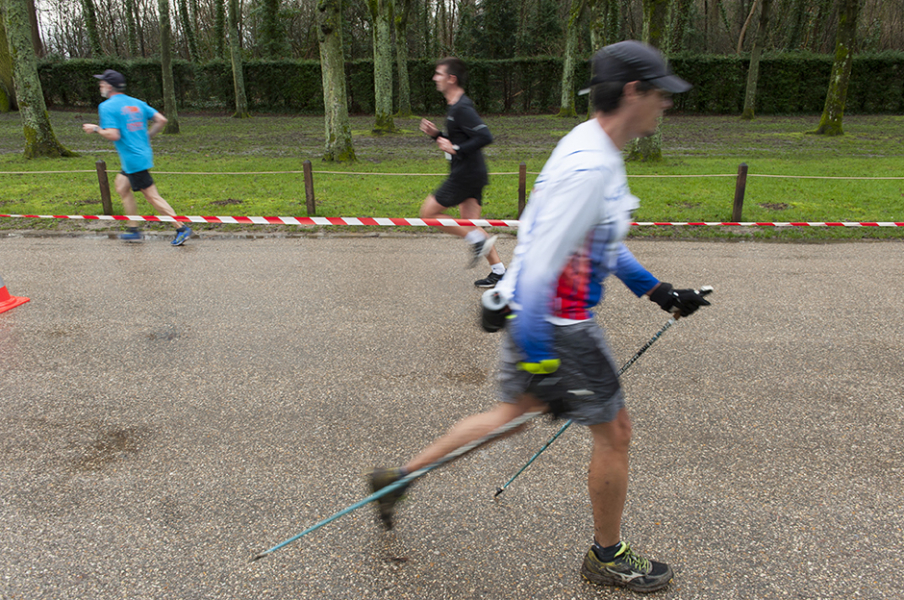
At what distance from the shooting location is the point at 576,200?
2027 millimetres

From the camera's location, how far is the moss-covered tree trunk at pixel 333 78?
13.9 m

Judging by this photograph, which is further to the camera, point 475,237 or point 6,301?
point 475,237

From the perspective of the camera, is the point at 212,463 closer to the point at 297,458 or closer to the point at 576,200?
the point at 297,458

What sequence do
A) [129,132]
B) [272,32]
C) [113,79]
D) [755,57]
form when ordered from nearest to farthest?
[113,79] → [129,132] → [755,57] → [272,32]

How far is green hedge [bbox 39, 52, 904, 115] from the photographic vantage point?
3475 cm

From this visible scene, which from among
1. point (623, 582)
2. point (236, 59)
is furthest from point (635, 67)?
point (236, 59)

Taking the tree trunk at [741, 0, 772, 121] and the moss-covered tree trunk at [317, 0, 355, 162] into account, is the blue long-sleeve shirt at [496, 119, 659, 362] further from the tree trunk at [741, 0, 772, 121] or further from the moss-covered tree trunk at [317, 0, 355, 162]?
the tree trunk at [741, 0, 772, 121]

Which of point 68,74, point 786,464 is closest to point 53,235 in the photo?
point 786,464

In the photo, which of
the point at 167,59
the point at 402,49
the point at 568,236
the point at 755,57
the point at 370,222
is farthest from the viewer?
the point at 402,49

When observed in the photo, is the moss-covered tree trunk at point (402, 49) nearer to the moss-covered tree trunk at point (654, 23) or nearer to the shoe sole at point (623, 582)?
the moss-covered tree trunk at point (654, 23)

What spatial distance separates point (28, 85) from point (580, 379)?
59.1 ft

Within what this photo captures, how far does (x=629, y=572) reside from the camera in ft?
8.38

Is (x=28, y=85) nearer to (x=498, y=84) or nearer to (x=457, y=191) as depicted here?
(x=457, y=191)

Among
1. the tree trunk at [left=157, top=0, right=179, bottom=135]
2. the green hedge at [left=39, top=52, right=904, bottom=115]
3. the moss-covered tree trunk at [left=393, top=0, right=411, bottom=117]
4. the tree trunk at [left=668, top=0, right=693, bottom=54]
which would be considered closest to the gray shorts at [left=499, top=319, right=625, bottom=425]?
the tree trunk at [left=157, top=0, right=179, bottom=135]
